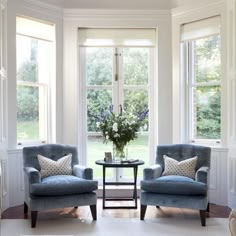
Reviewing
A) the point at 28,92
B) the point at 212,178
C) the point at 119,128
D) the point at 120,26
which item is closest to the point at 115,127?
the point at 119,128

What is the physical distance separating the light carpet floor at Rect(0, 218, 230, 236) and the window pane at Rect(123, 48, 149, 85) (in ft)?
7.76

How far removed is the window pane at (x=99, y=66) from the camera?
575 centimetres

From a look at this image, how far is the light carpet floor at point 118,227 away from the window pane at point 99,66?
2348mm

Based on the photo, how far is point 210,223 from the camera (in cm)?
411

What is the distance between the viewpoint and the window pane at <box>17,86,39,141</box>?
204 inches

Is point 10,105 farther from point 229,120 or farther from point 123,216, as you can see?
point 229,120

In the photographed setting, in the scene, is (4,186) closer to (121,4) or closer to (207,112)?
(207,112)

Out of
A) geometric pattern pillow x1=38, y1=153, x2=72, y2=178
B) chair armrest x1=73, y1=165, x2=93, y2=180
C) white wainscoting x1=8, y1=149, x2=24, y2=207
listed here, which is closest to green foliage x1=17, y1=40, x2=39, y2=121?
white wainscoting x1=8, y1=149, x2=24, y2=207

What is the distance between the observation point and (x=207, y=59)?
5.35 metres

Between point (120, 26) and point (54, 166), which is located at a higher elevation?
point (120, 26)

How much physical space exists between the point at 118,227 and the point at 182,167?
3.85ft

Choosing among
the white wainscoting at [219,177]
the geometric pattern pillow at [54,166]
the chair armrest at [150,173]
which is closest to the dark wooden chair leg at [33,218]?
the geometric pattern pillow at [54,166]

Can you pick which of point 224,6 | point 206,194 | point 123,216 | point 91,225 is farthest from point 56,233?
point 224,6

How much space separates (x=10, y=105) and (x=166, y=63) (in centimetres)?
241
